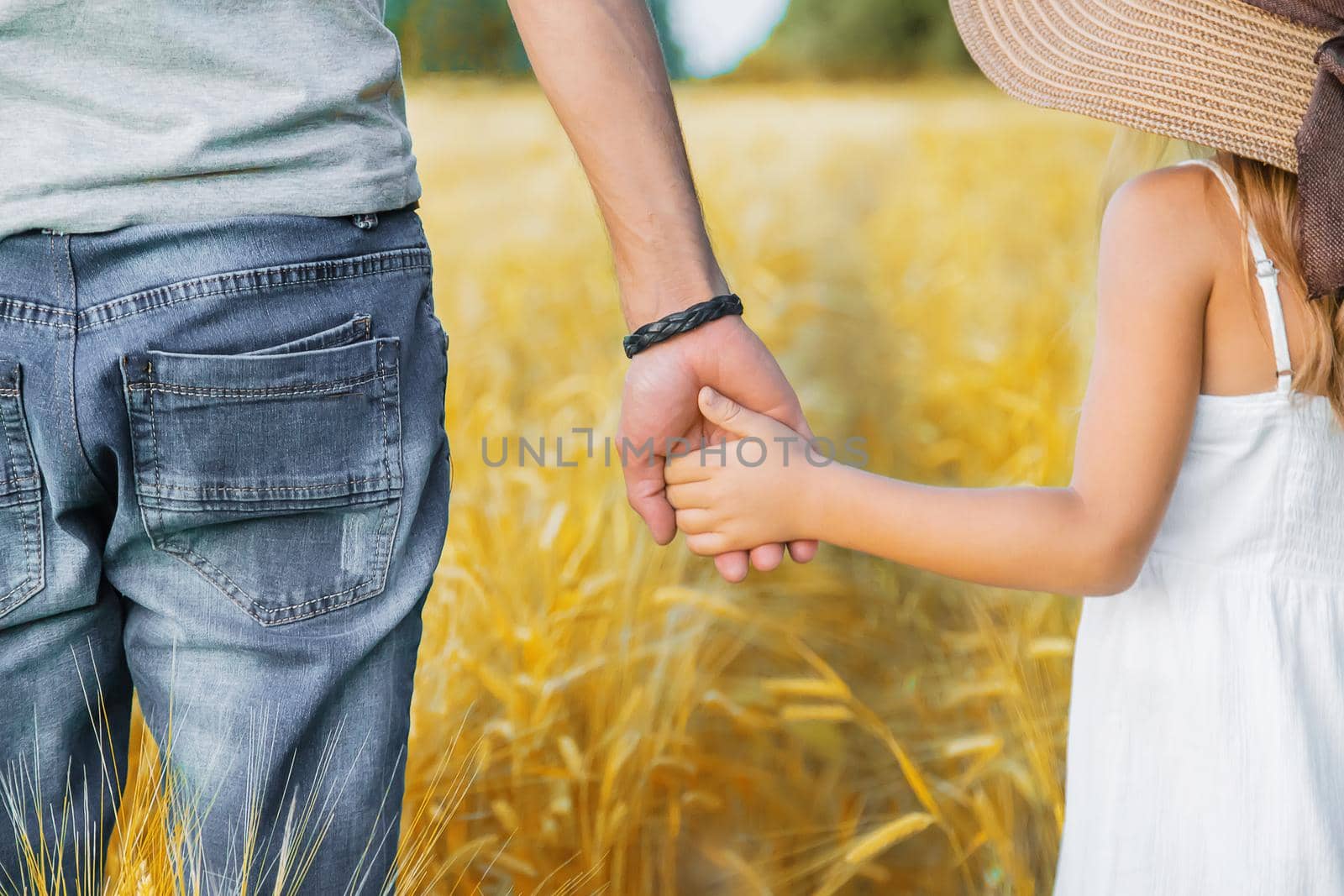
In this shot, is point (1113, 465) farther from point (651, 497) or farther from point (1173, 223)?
point (651, 497)

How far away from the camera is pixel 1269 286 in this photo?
24.5 inches

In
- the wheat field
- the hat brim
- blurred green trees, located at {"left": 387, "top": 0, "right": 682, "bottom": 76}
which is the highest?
blurred green trees, located at {"left": 387, "top": 0, "right": 682, "bottom": 76}

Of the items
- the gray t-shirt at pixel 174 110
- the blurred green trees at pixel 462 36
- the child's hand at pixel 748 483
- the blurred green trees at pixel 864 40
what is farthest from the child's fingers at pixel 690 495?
the blurred green trees at pixel 864 40

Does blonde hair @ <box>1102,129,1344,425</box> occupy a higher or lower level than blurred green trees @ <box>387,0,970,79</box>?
lower

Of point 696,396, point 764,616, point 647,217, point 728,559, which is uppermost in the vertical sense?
point 647,217

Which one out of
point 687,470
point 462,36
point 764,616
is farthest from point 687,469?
point 462,36

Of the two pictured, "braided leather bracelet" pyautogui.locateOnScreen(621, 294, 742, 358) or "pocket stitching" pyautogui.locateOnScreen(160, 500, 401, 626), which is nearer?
"pocket stitching" pyautogui.locateOnScreen(160, 500, 401, 626)

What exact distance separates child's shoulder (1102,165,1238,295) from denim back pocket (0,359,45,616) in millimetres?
556

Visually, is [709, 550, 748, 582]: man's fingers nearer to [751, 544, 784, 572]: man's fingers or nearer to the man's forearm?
[751, 544, 784, 572]: man's fingers

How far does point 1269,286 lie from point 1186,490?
139mm

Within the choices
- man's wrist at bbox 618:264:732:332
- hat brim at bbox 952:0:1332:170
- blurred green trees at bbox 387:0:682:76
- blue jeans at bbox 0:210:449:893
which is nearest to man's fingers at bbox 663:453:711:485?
man's wrist at bbox 618:264:732:332

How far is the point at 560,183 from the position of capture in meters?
1.65

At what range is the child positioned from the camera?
607mm

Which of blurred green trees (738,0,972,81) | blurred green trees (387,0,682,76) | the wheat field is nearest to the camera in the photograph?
the wheat field
